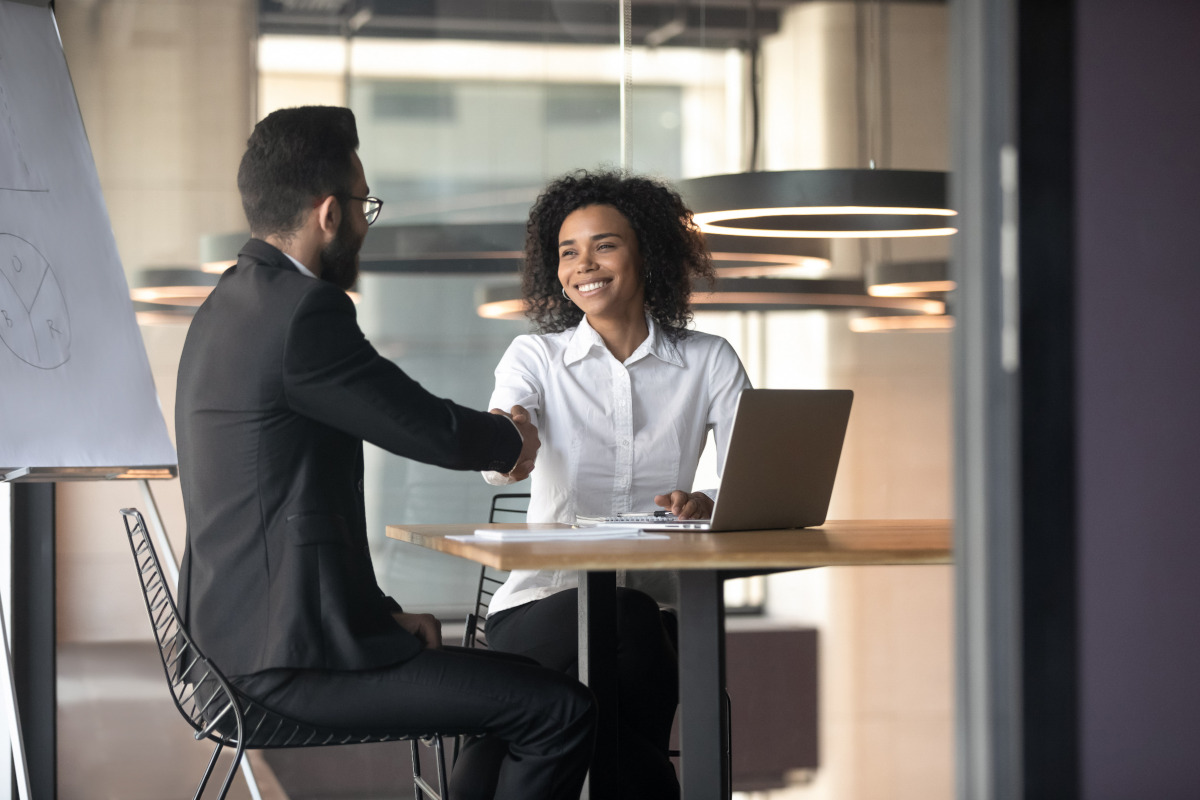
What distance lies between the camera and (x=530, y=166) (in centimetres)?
395

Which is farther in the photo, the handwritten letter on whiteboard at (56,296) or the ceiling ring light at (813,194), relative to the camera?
the ceiling ring light at (813,194)

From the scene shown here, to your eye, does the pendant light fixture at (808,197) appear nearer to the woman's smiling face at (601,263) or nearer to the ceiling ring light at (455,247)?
the woman's smiling face at (601,263)

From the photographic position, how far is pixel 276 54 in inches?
150

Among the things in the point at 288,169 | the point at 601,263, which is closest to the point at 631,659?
the point at 601,263

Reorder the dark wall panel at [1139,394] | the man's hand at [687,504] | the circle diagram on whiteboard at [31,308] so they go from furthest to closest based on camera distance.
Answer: the circle diagram on whiteboard at [31,308]
the man's hand at [687,504]
the dark wall panel at [1139,394]

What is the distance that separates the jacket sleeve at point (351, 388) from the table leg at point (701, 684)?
45cm

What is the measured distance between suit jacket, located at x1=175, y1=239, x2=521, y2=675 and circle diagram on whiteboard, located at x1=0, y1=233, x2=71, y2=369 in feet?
2.79

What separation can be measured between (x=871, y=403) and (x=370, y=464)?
172 centimetres

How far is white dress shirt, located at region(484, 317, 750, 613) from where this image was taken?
2.65m

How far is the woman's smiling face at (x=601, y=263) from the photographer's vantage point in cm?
276

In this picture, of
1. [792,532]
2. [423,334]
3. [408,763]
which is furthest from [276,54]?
[792,532]

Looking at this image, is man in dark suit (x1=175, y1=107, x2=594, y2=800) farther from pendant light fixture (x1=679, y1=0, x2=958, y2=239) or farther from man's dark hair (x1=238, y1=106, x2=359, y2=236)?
pendant light fixture (x1=679, y1=0, x2=958, y2=239)

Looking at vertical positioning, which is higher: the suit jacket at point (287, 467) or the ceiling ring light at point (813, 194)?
the ceiling ring light at point (813, 194)

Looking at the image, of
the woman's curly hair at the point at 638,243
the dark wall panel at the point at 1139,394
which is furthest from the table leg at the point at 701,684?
the woman's curly hair at the point at 638,243
